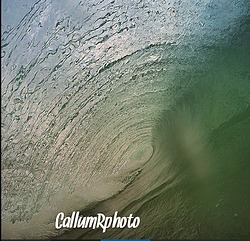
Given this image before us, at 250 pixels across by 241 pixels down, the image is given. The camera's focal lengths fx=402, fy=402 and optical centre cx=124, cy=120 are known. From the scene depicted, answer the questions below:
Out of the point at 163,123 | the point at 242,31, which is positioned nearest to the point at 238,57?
the point at 242,31

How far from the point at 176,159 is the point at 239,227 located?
0.23m

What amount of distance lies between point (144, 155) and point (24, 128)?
301 millimetres

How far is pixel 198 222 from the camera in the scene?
3.26 feet

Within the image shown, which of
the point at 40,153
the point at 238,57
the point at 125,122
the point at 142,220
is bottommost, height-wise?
the point at 142,220

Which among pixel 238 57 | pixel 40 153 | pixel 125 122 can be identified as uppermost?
pixel 238 57

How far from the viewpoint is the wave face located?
3.15 feet

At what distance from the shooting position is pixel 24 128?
0.97 metres

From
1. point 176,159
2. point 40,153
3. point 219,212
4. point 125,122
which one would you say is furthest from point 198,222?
point 40,153

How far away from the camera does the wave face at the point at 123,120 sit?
0.96 m

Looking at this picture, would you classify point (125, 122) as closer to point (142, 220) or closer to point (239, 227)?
point (142, 220)

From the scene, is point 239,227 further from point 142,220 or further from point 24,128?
point 24,128

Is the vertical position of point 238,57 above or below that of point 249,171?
above

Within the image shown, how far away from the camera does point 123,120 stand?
101cm

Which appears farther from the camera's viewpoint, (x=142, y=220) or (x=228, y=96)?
(x=228, y=96)
